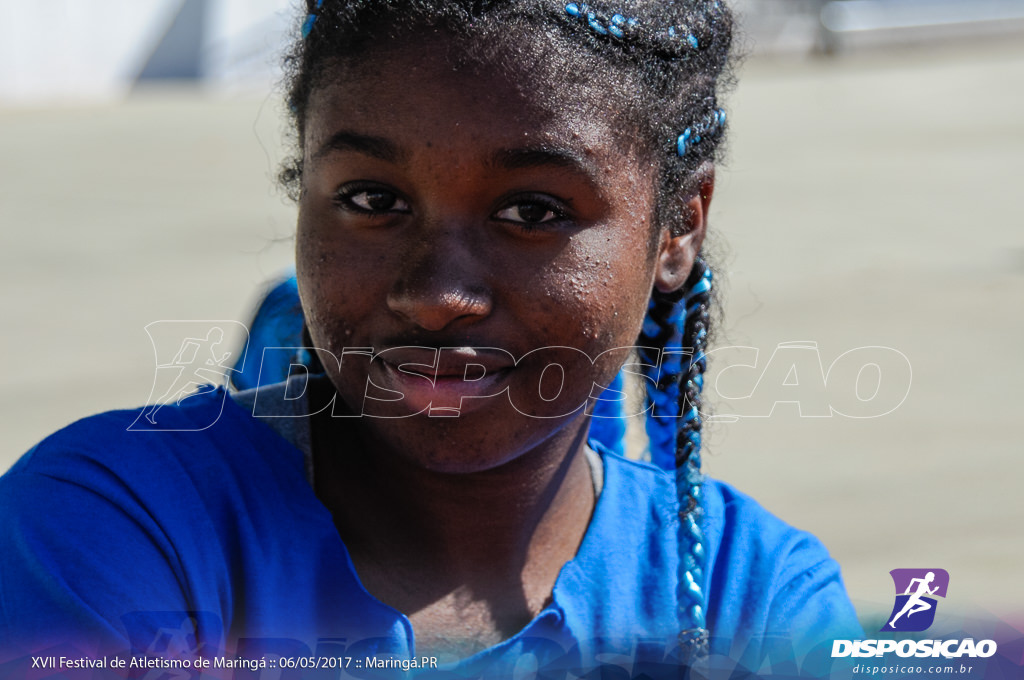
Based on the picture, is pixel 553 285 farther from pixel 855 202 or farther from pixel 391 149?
pixel 855 202

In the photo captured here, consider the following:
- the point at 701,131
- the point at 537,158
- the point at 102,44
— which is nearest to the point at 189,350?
the point at 701,131

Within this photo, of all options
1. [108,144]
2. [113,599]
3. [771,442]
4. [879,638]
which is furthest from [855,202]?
[113,599]

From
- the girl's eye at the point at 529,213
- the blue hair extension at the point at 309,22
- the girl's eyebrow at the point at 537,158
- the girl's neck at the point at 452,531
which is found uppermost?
the blue hair extension at the point at 309,22

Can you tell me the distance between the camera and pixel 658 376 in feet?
7.54

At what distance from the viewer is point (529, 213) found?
1770 mm

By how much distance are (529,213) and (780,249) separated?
5.88 meters

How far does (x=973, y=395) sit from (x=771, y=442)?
951mm

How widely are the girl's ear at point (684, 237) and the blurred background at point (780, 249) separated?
9.0 inches

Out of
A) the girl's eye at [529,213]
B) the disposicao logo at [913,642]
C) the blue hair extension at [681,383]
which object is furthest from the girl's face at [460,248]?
the disposicao logo at [913,642]

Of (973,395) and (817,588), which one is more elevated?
(973,395)

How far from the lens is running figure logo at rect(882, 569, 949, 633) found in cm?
206

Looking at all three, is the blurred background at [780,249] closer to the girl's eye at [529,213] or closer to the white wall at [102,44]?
the white wall at [102,44]

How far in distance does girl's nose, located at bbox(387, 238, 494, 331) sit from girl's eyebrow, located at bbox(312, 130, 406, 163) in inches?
5.2

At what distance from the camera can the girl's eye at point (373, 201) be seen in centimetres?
176
